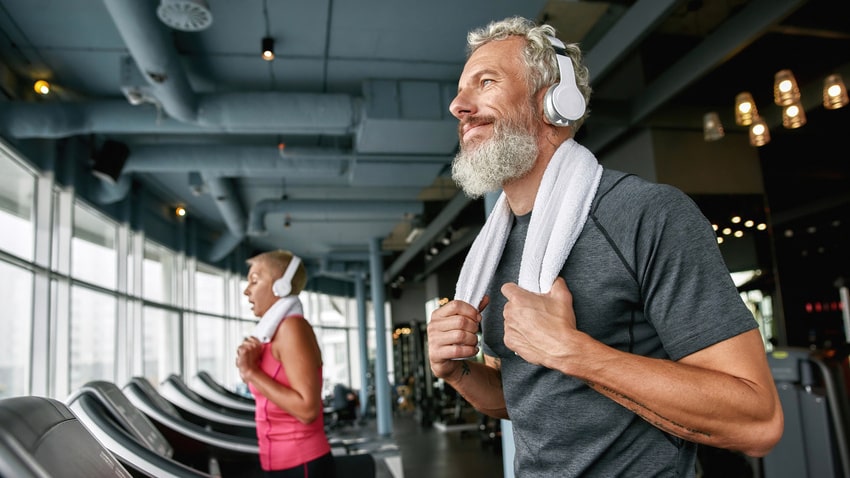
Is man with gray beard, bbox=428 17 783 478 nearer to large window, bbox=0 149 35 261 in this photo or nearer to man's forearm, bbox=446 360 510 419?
man's forearm, bbox=446 360 510 419

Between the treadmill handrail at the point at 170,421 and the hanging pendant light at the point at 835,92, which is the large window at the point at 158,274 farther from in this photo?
the hanging pendant light at the point at 835,92

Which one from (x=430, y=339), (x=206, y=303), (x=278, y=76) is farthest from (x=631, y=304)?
(x=206, y=303)

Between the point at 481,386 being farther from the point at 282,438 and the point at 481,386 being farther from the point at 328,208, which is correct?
the point at 328,208

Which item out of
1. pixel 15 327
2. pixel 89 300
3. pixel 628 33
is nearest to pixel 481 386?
pixel 628 33

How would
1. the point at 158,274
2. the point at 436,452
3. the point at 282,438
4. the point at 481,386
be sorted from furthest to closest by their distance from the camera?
the point at 158,274 → the point at 436,452 → the point at 282,438 → the point at 481,386

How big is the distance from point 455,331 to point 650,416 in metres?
0.32

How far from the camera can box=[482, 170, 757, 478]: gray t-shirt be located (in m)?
0.85

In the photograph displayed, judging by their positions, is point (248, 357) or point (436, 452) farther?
point (436, 452)

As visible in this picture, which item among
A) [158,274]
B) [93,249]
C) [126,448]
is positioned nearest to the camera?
[126,448]

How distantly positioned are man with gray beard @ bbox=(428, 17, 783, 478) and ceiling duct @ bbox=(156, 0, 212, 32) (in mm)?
3008

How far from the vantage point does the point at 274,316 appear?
2.49 m

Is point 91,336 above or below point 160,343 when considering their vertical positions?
above

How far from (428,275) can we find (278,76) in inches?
406

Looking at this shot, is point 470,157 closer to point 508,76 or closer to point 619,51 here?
point 508,76
